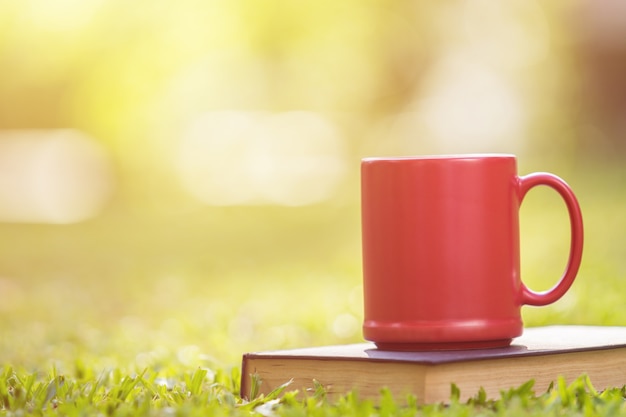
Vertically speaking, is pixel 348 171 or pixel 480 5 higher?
pixel 480 5

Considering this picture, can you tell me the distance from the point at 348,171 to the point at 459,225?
18504 mm

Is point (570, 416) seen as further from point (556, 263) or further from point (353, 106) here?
point (353, 106)

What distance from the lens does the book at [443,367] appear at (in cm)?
215

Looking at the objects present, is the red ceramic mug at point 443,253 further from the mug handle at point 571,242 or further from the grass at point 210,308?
the grass at point 210,308

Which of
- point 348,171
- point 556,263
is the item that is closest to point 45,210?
point 348,171

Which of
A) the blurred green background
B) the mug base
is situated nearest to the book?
the mug base

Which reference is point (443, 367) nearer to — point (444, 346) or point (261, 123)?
point (444, 346)

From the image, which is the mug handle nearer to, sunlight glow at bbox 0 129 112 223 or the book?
the book

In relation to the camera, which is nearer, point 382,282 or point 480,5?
point 382,282

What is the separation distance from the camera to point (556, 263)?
6.11m

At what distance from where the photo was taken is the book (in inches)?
84.7

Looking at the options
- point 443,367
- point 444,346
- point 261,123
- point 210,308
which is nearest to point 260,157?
point 261,123

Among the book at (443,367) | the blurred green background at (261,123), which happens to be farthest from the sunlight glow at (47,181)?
the book at (443,367)

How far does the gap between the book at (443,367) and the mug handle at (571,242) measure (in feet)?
0.36
